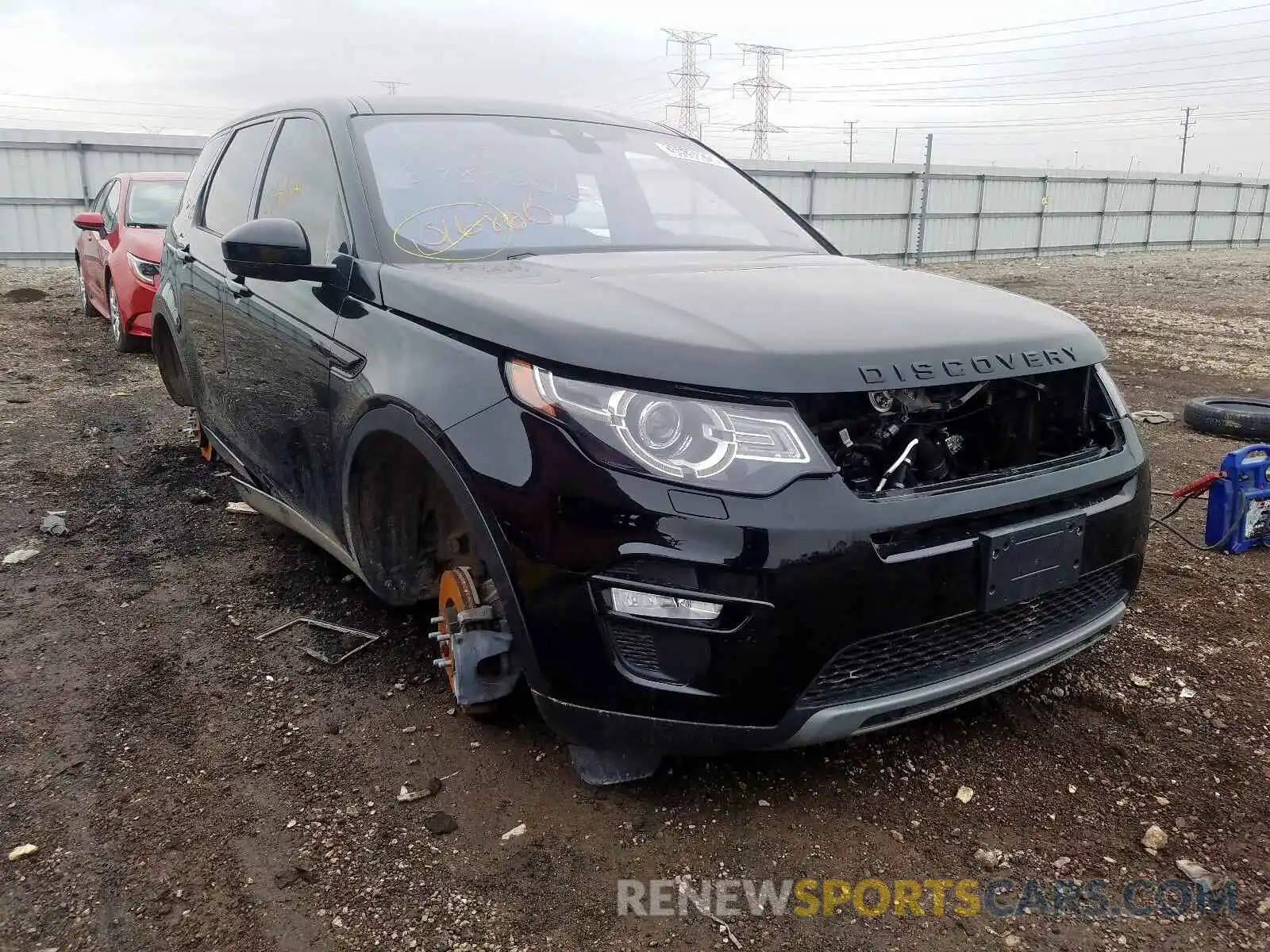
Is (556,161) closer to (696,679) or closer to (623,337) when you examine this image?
(623,337)

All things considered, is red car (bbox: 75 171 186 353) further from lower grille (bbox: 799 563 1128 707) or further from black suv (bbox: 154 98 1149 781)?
lower grille (bbox: 799 563 1128 707)

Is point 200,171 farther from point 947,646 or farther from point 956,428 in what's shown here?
point 947,646

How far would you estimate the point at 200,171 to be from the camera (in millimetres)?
4488

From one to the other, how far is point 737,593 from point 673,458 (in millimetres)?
294

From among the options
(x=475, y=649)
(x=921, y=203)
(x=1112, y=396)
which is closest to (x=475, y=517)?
(x=475, y=649)

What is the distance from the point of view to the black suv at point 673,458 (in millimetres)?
1910

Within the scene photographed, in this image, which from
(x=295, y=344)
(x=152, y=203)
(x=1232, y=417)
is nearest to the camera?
(x=295, y=344)

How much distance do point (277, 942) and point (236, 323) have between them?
2.28m

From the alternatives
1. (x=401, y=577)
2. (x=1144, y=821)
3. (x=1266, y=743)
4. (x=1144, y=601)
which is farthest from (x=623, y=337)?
(x=1144, y=601)

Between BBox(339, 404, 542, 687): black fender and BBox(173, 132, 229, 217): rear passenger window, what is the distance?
270cm

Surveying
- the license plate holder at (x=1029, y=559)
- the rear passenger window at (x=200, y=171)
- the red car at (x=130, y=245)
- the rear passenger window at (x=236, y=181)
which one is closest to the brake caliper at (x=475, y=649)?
the license plate holder at (x=1029, y=559)

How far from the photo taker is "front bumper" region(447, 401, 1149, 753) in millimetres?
1875

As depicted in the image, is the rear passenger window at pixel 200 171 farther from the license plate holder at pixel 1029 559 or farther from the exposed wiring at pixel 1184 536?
the exposed wiring at pixel 1184 536

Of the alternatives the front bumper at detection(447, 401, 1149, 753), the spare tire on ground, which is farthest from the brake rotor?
the spare tire on ground
